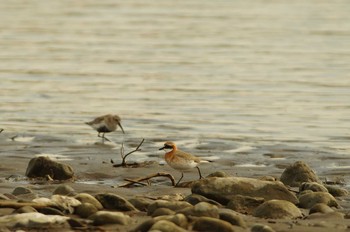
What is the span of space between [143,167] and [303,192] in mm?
3375

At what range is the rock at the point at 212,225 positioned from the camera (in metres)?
10.2

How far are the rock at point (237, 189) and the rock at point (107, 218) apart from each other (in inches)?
72.4

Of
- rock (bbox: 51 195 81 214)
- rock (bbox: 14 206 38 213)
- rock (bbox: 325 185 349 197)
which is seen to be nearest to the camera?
rock (bbox: 14 206 38 213)

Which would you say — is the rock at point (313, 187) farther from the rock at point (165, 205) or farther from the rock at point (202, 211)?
the rock at point (202, 211)

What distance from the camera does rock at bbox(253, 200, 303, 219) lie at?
11273 millimetres

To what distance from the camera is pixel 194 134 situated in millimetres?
18859

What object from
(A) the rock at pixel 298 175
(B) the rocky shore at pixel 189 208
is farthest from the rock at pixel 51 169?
(A) the rock at pixel 298 175

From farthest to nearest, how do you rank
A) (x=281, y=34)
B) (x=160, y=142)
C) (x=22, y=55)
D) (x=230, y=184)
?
(x=281, y=34) < (x=22, y=55) < (x=160, y=142) < (x=230, y=184)

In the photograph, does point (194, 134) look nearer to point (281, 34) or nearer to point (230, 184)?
point (230, 184)

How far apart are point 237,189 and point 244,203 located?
0.45 meters

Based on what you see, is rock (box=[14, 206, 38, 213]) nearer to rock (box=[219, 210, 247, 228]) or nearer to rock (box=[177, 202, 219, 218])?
rock (box=[177, 202, 219, 218])

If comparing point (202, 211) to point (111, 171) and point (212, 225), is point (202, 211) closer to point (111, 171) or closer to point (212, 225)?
point (212, 225)

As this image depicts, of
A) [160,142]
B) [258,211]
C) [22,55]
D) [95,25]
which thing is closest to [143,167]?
[160,142]

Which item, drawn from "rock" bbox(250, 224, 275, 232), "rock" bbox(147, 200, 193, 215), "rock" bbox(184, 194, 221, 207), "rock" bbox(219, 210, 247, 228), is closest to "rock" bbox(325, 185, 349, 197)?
"rock" bbox(184, 194, 221, 207)
